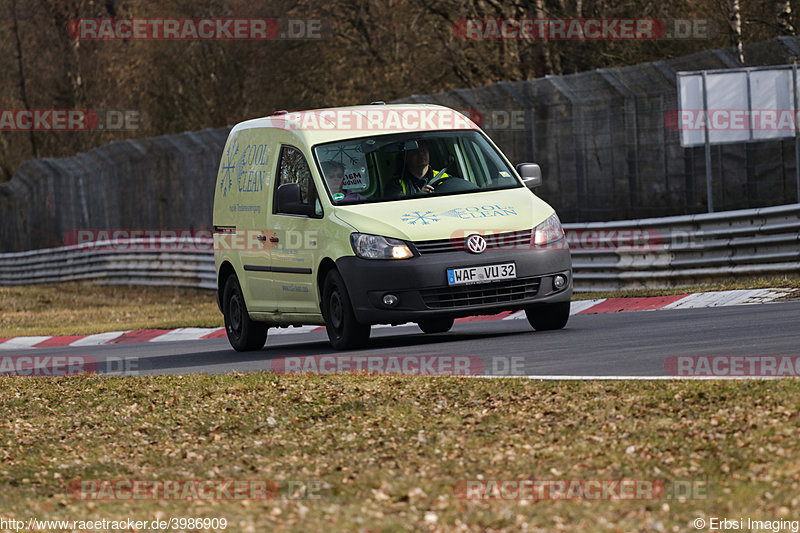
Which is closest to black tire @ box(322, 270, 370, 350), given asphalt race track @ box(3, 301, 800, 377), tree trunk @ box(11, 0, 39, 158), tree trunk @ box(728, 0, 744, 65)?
asphalt race track @ box(3, 301, 800, 377)

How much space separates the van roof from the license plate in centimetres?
190

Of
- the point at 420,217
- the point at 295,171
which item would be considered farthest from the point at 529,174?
the point at 295,171

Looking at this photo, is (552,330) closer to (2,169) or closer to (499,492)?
(499,492)

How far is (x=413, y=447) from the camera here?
301 inches

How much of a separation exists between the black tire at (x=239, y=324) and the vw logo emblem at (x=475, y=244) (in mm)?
3474

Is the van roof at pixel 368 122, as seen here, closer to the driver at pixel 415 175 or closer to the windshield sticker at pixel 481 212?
the driver at pixel 415 175

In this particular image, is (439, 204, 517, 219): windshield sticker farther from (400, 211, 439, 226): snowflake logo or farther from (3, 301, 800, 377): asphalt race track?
(3, 301, 800, 377): asphalt race track

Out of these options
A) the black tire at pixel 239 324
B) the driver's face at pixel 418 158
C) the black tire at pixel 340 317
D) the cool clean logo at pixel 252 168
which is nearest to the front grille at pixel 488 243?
the black tire at pixel 340 317

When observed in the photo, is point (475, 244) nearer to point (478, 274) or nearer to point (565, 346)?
point (478, 274)

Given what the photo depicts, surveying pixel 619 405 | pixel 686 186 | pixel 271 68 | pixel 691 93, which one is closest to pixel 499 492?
pixel 619 405

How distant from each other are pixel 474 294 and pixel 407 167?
1.56 metres

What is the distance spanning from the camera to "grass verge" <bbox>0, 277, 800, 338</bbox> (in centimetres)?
1797

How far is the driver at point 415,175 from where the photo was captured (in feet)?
42.2

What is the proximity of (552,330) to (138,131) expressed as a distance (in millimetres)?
36798
